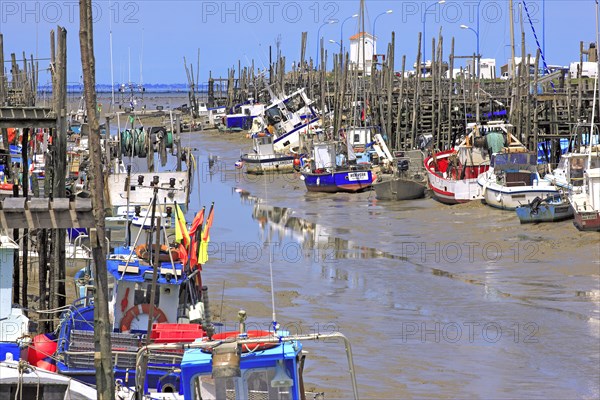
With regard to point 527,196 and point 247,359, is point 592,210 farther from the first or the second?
point 247,359

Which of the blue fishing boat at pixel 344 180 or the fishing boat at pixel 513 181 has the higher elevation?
the fishing boat at pixel 513 181

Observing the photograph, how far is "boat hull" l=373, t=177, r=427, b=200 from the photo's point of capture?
131 ft

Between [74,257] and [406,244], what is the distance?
1067 centimetres

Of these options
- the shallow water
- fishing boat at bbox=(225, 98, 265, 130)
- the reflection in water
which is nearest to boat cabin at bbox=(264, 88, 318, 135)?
the reflection in water

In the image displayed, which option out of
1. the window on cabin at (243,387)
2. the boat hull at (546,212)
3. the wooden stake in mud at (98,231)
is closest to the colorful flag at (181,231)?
the wooden stake in mud at (98,231)

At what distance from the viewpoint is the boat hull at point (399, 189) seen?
39875 mm

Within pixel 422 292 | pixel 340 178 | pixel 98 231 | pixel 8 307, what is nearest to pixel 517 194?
pixel 340 178

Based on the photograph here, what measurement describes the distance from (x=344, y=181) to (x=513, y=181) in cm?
950

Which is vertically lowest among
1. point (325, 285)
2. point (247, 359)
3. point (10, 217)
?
point (325, 285)

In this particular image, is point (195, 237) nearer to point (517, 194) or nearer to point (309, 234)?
point (309, 234)

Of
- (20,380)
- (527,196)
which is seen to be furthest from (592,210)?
(20,380)

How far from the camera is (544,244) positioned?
93.6 ft

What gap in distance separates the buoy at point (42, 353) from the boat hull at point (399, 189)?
2600cm

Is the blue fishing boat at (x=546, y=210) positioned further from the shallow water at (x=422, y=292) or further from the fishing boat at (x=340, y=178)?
the fishing boat at (x=340, y=178)
